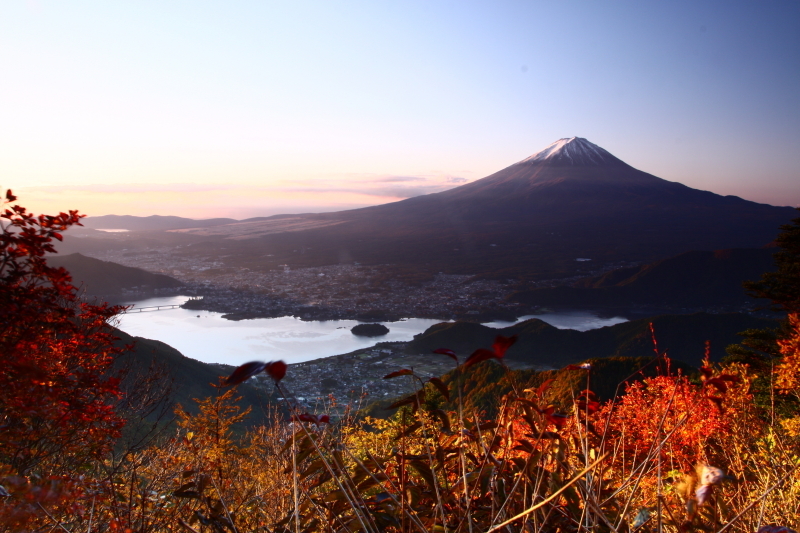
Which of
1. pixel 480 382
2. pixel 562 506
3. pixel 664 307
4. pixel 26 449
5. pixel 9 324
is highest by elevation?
Answer: pixel 9 324

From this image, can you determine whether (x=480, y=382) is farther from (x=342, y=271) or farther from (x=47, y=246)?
(x=342, y=271)

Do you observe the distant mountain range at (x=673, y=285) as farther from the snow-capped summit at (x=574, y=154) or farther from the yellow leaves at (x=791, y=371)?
the snow-capped summit at (x=574, y=154)

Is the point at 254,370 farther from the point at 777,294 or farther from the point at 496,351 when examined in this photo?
the point at 777,294

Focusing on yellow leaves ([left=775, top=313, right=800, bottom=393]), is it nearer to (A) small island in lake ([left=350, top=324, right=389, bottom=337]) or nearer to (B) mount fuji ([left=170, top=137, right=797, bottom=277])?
(A) small island in lake ([left=350, top=324, right=389, bottom=337])

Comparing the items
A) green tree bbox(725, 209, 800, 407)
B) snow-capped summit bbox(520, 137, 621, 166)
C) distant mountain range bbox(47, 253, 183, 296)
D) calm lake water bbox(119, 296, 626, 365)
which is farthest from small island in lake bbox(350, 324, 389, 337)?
snow-capped summit bbox(520, 137, 621, 166)

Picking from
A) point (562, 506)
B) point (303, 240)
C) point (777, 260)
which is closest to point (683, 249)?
point (303, 240)

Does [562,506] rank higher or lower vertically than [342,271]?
higher

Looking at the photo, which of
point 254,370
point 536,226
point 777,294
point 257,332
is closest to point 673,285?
point 536,226

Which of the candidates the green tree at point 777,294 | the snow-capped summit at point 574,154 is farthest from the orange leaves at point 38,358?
the snow-capped summit at point 574,154
